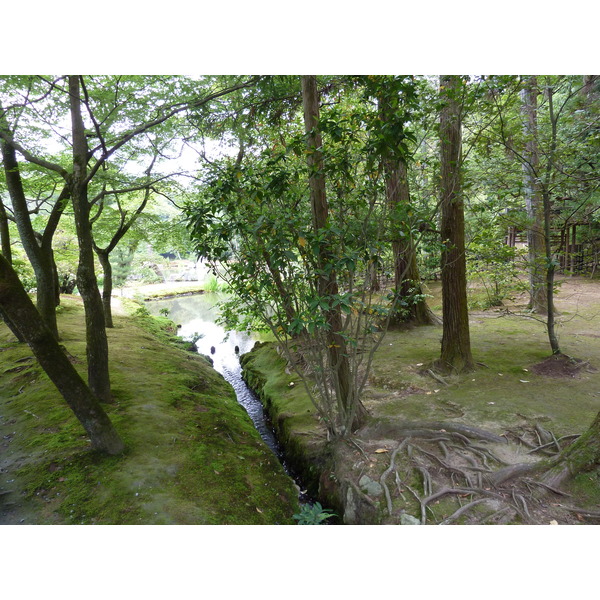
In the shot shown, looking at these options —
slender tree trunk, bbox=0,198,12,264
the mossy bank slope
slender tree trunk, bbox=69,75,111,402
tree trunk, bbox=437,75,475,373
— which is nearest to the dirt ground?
tree trunk, bbox=437,75,475,373

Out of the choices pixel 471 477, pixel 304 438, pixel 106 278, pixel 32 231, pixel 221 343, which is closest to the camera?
pixel 471 477

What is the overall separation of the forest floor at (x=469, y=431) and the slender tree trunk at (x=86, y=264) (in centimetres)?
208

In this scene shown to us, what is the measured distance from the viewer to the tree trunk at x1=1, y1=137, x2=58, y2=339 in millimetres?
4121

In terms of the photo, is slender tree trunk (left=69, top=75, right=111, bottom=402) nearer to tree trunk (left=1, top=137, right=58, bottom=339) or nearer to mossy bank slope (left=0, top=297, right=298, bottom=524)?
mossy bank slope (left=0, top=297, right=298, bottom=524)

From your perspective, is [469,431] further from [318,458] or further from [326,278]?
[326,278]

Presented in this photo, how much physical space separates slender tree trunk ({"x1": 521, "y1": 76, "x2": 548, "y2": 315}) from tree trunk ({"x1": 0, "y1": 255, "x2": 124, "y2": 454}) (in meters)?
4.00

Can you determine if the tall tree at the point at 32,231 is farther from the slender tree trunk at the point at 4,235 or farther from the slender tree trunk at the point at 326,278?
the slender tree trunk at the point at 326,278

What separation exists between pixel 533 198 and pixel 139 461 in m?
5.08

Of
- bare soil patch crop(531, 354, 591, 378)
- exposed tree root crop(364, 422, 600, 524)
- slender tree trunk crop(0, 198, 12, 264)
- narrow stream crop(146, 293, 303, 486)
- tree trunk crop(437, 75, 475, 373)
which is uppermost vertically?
slender tree trunk crop(0, 198, 12, 264)

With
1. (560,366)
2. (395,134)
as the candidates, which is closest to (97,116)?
(395,134)

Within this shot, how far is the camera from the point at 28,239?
4.41 m

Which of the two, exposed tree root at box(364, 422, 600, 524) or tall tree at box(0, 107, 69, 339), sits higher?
tall tree at box(0, 107, 69, 339)

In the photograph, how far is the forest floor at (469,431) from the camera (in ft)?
7.34

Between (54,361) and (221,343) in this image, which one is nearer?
(54,361)
